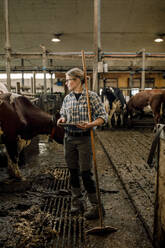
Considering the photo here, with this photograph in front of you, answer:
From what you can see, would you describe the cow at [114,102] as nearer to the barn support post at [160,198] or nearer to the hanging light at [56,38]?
the hanging light at [56,38]

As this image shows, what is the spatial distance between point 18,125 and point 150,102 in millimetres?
5282

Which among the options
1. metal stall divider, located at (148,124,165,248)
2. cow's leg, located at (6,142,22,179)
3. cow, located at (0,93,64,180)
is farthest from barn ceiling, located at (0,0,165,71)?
metal stall divider, located at (148,124,165,248)

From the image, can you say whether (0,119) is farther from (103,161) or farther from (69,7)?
(69,7)

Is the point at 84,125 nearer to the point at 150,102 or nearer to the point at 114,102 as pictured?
the point at 150,102

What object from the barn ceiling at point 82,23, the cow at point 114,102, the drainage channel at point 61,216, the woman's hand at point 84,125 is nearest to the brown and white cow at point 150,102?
the cow at point 114,102

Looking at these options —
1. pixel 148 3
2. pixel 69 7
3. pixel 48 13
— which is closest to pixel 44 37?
pixel 48 13

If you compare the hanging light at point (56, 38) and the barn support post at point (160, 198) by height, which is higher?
the hanging light at point (56, 38)

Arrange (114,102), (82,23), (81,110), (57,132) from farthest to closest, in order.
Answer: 1. (114,102)
2. (82,23)
3. (57,132)
4. (81,110)

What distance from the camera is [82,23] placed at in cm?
828

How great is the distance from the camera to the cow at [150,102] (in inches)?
275

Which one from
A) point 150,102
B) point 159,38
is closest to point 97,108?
point 150,102

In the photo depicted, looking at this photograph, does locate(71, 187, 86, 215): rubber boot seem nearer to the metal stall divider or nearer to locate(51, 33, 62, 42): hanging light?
the metal stall divider

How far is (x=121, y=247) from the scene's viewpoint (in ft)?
6.91

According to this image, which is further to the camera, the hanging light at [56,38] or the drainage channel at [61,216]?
the hanging light at [56,38]
